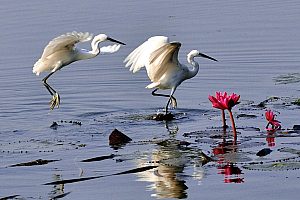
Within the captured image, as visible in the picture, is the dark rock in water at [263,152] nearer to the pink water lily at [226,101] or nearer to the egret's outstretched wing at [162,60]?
the pink water lily at [226,101]

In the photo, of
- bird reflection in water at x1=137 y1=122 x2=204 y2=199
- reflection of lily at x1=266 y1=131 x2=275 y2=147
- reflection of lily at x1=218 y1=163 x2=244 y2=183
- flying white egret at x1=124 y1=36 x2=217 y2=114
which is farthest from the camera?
flying white egret at x1=124 y1=36 x2=217 y2=114

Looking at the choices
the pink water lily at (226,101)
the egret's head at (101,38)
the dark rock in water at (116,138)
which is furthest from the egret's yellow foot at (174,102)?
the pink water lily at (226,101)

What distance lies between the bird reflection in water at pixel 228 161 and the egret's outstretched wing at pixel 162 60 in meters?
2.60

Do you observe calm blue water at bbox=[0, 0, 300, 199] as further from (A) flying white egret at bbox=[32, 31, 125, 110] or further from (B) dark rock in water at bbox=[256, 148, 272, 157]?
(A) flying white egret at bbox=[32, 31, 125, 110]

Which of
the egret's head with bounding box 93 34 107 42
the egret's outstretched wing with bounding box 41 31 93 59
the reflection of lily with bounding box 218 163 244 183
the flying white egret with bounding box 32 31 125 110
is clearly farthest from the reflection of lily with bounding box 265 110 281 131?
the egret's head with bounding box 93 34 107 42

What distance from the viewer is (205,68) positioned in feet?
57.3

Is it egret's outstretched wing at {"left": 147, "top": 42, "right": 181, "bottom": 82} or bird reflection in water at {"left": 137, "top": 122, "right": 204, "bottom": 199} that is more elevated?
egret's outstretched wing at {"left": 147, "top": 42, "right": 181, "bottom": 82}

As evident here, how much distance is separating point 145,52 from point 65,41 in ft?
4.35

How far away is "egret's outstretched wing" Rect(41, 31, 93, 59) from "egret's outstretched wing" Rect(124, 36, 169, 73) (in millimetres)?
1004

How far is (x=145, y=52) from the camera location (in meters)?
14.6

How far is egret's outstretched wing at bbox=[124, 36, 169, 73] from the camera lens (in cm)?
1439

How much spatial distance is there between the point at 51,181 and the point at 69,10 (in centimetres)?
1538

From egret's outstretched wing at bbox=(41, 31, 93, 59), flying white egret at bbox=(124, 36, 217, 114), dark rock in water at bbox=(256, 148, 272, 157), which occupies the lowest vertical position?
dark rock in water at bbox=(256, 148, 272, 157)

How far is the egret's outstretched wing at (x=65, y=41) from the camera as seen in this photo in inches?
529
